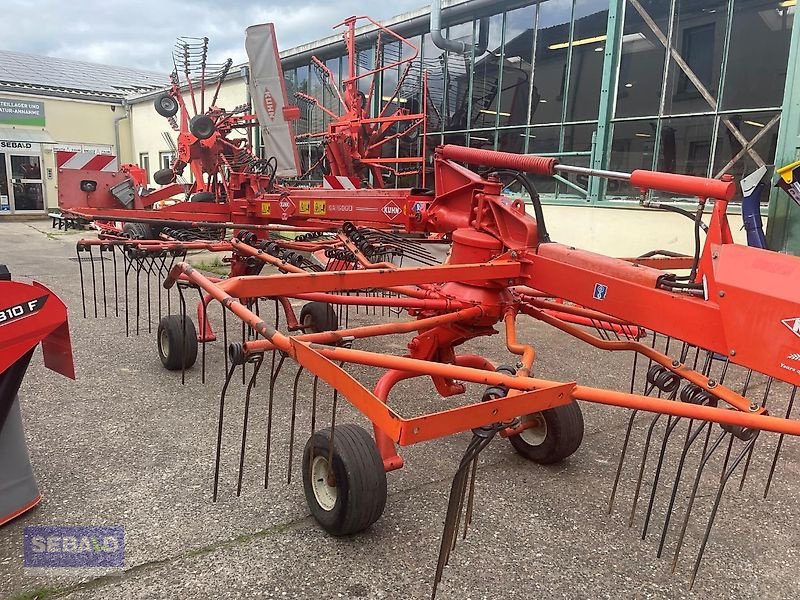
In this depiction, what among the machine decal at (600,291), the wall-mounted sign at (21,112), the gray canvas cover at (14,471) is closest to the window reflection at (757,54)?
the machine decal at (600,291)

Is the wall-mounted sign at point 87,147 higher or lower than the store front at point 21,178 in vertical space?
higher

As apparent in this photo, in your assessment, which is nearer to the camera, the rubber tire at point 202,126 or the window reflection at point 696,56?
the window reflection at point 696,56

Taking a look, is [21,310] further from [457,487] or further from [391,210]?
[391,210]

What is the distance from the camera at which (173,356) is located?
14.0 feet

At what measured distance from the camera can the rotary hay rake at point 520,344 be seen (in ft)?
5.83

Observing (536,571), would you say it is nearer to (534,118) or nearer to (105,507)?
(105,507)

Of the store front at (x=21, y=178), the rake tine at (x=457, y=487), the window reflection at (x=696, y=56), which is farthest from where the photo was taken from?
the store front at (x=21, y=178)

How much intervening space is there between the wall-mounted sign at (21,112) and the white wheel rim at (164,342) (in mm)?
17098

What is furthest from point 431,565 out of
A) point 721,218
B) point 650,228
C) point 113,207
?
point 650,228

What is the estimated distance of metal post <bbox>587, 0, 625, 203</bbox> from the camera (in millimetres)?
7684

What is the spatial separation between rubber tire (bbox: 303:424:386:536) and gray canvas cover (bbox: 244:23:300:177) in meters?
4.66

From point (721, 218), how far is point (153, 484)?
2.67 meters

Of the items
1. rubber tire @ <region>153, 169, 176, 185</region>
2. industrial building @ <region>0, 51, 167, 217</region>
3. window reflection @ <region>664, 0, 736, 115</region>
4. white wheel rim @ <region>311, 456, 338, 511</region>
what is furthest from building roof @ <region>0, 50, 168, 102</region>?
white wheel rim @ <region>311, 456, 338, 511</region>

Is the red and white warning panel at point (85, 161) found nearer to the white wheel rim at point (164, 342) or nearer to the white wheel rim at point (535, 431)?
the white wheel rim at point (164, 342)
